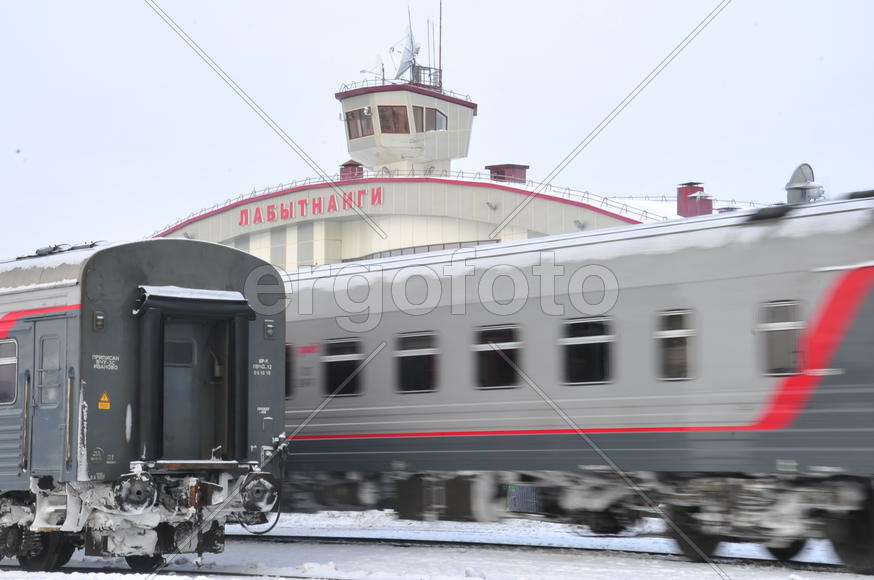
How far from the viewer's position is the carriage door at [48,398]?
12.5m

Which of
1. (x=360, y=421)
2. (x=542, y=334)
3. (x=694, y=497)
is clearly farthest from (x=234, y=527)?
(x=694, y=497)

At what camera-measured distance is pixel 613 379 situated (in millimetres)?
14297

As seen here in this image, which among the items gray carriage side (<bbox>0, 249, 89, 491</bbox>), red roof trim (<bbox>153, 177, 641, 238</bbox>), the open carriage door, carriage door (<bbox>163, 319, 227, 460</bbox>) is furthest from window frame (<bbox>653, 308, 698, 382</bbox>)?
red roof trim (<bbox>153, 177, 641, 238</bbox>)

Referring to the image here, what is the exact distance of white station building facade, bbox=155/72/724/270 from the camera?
4697 centimetres

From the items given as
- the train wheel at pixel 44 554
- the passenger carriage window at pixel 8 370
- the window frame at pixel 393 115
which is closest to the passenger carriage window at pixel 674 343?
the train wheel at pixel 44 554

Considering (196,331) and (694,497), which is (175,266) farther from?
(694,497)

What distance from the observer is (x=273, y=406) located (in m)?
14.2

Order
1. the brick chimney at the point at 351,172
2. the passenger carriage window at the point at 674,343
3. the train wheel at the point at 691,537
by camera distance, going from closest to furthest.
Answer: the train wheel at the point at 691,537 < the passenger carriage window at the point at 674,343 < the brick chimney at the point at 351,172

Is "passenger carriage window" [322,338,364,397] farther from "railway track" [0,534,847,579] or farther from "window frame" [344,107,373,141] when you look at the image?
"window frame" [344,107,373,141]

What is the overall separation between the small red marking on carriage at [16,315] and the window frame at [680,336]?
6827 millimetres

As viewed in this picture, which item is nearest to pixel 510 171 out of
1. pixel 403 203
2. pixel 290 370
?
pixel 403 203

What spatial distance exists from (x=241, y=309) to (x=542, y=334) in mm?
3934

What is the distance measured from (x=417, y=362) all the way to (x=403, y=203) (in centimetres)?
3473

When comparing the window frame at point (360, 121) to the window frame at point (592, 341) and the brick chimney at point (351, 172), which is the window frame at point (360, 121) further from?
the window frame at point (592, 341)
